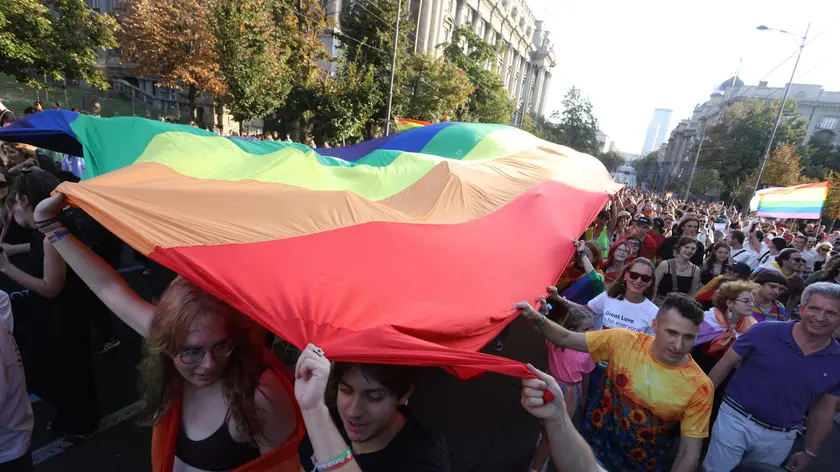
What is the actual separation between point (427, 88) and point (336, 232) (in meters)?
19.3

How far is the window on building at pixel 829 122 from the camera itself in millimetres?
54312

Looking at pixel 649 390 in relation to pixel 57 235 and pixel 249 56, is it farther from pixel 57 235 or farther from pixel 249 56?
pixel 249 56

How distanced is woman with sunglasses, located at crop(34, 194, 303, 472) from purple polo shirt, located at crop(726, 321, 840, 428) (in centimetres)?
271

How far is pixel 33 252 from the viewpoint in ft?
8.94

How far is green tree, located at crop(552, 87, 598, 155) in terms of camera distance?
1656 inches

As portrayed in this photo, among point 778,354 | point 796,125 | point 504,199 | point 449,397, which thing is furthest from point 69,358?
point 796,125

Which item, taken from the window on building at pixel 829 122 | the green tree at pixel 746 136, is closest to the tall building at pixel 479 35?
the green tree at pixel 746 136

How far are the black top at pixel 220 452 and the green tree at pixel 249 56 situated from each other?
13343mm

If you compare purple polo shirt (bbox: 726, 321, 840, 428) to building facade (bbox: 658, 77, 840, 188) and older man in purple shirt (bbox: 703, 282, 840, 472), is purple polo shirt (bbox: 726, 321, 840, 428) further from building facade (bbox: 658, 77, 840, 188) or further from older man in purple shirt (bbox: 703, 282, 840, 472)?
building facade (bbox: 658, 77, 840, 188)

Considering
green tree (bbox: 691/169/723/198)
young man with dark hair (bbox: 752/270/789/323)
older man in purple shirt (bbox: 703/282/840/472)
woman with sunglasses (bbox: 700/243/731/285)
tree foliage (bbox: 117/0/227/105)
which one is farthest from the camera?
green tree (bbox: 691/169/723/198)

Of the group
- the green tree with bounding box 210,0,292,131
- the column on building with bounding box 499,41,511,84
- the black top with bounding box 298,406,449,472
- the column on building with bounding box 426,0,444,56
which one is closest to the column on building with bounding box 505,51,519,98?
the column on building with bounding box 499,41,511,84

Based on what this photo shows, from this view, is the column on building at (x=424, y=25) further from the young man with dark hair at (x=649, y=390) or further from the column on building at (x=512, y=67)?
the young man with dark hair at (x=649, y=390)

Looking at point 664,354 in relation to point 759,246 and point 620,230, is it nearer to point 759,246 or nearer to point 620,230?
point 759,246

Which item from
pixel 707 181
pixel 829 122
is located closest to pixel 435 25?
pixel 707 181
